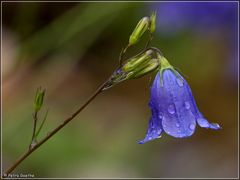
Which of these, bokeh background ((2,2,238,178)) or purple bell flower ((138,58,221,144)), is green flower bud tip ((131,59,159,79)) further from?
bokeh background ((2,2,238,178))

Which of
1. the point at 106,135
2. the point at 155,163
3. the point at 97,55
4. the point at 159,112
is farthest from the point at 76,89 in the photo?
the point at 159,112

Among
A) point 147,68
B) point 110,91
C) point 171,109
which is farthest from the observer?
point 110,91

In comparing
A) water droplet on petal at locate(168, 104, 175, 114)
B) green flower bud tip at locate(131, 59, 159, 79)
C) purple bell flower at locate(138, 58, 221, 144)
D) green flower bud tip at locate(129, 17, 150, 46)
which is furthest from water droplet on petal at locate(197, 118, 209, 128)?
green flower bud tip at locate(129, 17, 150, 46)

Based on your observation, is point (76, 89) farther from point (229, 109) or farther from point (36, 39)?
point (229, 109)

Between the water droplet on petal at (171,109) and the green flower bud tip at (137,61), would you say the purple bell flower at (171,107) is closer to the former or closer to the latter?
the water droplet on petal at (171,109)

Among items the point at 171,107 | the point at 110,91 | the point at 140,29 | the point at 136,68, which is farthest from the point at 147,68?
the point at 110,91

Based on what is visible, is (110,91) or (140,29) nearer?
(140,29)

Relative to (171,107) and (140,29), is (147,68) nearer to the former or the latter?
(140,29)
